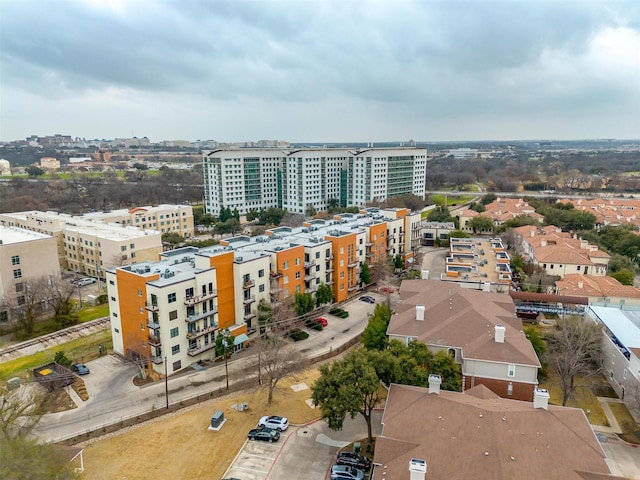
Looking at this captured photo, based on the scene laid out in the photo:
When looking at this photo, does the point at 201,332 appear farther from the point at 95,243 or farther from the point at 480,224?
the point at 480,224

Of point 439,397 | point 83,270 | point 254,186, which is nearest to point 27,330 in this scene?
point 83,270

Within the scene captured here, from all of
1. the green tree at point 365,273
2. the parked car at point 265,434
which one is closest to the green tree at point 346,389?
the parked car at point 265,434

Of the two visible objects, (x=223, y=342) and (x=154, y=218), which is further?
(x=154, y=218)

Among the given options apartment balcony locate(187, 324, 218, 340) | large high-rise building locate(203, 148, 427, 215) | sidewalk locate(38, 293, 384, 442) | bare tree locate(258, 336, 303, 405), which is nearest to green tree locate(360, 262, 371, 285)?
sidewalk locate(38, 293, 384, 442)

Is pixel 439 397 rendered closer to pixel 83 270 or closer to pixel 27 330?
pixel 27 330

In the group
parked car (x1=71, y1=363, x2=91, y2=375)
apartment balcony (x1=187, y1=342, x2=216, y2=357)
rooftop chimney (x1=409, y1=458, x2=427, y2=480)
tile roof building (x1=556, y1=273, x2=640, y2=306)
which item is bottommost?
parked car (x1=71, y1=363, x2=91, y2=375)

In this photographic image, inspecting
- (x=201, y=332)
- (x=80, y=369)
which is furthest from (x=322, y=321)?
(x=80, y=369)

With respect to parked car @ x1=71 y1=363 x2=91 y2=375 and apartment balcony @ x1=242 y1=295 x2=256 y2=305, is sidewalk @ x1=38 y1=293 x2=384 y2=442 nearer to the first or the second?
parked car @ x1=71 y1=363 x2=91 y2=375

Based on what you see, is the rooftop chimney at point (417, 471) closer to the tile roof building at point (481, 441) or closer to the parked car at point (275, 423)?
the tile roof building at point (481, 441)
